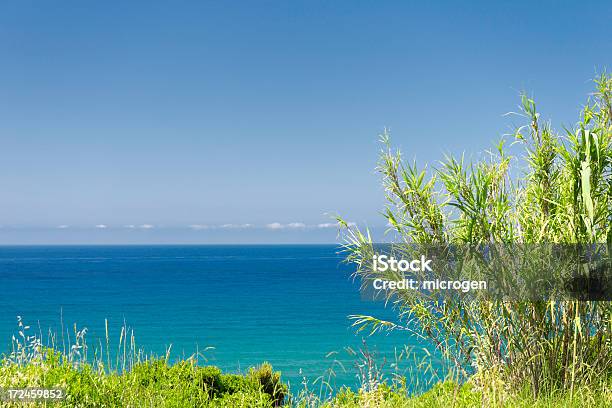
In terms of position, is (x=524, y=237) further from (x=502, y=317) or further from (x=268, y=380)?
(x=268, y=380)

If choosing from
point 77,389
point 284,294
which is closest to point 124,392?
point 77,389

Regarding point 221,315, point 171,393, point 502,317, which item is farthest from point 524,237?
point 221,315

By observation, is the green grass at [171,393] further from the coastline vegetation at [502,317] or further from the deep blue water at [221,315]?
the deep blue water at [221,315]

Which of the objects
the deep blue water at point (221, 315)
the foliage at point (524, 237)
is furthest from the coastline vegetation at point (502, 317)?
the deep blue water at point (221, 315)

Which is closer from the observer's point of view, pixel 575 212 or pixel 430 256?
pixel 575 212

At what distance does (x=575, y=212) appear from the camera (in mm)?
5758

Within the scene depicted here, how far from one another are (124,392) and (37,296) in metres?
56.6

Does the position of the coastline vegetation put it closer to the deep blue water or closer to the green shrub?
the green shrub

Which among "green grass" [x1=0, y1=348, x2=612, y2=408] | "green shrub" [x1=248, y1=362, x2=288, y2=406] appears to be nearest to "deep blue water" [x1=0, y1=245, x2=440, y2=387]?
"green shrub" [x1=248, y1=362, x2=288, y2=406]

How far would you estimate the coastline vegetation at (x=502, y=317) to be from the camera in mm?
5578

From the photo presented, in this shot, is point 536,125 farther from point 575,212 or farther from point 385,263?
point 385,263

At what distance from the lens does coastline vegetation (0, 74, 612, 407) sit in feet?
18.3

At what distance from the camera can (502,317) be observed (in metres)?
6.10

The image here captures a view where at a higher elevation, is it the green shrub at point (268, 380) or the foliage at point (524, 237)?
the foliage at point (524, 237)
